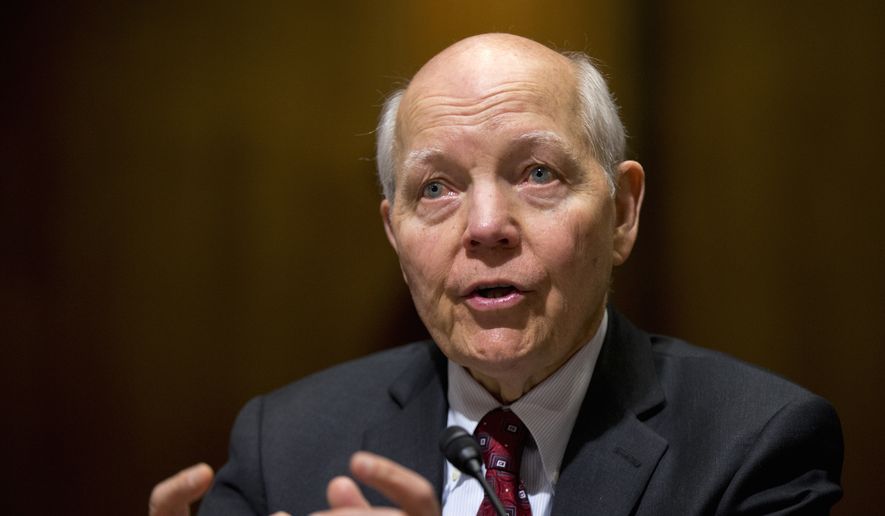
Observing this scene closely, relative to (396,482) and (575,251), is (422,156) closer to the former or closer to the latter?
(575,251)

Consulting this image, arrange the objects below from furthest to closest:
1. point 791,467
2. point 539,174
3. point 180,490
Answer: point 539,174 → point 791,467 → point 180,490

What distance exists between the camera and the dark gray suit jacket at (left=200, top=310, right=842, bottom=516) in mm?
1854

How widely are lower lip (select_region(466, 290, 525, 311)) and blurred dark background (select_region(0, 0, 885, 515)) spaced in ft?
2.60

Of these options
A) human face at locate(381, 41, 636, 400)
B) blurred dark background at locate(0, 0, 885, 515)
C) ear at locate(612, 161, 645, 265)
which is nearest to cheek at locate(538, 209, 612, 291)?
human face at locate(381, 41, 636, 400)

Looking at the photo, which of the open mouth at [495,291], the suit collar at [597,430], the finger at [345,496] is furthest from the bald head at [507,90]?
the finger at [345,496]

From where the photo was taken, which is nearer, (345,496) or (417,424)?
(345,496)

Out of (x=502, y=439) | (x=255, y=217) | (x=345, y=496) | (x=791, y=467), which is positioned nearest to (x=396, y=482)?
(x=345, y=496)

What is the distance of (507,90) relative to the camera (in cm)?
198

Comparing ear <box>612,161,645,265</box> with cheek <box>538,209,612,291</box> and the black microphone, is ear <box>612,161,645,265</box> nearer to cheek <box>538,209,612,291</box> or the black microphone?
cheek <box>538,209,612,291</box>

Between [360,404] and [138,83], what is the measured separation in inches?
44.1

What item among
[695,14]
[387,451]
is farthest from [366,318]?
[695,14]

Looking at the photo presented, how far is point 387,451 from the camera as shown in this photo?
2.19 m

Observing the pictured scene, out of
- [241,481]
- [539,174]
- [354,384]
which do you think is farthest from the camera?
[354,384]

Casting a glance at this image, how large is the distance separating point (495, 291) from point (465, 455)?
0.44m
